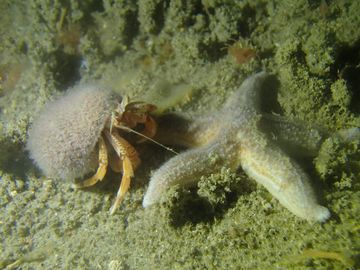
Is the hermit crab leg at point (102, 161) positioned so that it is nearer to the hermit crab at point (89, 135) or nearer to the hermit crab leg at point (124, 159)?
the hermit crab at point (89, 135)

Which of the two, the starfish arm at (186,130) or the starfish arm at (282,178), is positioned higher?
the starfish arm at (186,130)

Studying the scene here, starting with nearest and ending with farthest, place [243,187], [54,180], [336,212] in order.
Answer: [336,212] < [243,187] < [54,180]

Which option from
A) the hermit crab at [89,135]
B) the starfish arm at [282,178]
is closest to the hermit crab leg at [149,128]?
the hermit crab at [89,135]

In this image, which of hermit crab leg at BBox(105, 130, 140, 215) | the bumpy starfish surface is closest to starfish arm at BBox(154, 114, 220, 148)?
the bumpy starfish surface

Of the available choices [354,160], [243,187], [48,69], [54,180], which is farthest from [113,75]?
[354,160]

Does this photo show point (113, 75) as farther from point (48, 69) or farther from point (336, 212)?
point (336, 212)

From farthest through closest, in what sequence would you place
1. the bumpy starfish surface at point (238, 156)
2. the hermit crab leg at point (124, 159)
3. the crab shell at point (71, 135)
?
the hermit crab leg at point (124, 159) → the crab shell at point (71, 135) → the bumpy starfish surface at point (238, 156)

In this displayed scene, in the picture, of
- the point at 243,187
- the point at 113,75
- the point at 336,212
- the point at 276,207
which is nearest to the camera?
the point at 336,212

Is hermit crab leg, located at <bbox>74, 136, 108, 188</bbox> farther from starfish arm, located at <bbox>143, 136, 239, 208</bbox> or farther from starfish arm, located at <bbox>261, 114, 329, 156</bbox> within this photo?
starfish arm, located at <bbox>261, 114, 329, 156</bbox>
